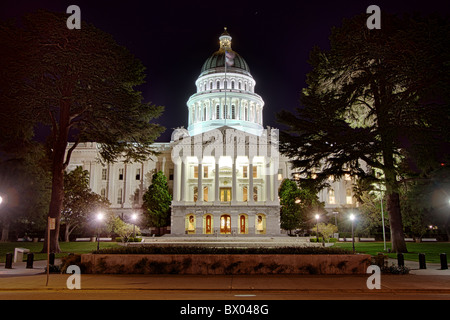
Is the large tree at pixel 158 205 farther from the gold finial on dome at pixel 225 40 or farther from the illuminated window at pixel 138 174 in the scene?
the gold finial on dome at pixel 225 40

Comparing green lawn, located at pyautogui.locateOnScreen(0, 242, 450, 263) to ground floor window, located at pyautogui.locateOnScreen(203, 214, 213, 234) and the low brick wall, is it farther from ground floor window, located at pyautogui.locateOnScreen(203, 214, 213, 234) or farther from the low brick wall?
ground floor window, located at pyautogui.locateOnScreen(203, 214, 213, 234)

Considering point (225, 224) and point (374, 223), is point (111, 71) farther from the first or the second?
point (374, 223)

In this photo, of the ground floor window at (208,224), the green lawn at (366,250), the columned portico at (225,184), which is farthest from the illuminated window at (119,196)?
the green lawn at (366,250)

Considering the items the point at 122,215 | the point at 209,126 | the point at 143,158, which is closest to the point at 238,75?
the point at 209,126

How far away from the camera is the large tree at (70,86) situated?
2653 centimetres

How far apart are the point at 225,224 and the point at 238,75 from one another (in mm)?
41259

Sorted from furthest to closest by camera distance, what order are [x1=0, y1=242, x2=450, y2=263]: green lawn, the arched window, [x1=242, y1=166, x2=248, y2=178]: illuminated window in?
the arched window, [x1=242, y1=166, x2=248, y2=178]: illuminated window, [x1=0, y1=242, x2=450, y2=263]: green lawn

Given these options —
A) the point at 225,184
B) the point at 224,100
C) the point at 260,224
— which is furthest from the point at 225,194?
the point at 224,100

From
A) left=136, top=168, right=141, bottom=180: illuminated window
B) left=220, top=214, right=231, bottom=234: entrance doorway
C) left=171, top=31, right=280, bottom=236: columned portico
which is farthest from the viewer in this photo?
left=136, top=168, right=141, bottom=180: illuminated window

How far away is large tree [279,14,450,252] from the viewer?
20.8m

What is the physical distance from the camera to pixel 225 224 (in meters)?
55.4

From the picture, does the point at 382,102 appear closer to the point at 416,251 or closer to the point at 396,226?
the point at 396,226

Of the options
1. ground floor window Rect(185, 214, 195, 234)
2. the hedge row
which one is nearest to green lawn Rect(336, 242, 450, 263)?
the hedge row

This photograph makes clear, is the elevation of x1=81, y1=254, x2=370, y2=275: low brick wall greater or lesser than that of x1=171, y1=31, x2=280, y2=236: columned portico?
lesser
